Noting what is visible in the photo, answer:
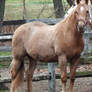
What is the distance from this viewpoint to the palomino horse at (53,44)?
231 inches

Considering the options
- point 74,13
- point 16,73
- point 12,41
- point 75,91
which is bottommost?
point 75,91

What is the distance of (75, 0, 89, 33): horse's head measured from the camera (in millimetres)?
5566

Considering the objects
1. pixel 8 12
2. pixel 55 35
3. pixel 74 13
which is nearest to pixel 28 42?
pixel 55 35

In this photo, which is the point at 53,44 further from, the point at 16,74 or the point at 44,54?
the point at 16,74

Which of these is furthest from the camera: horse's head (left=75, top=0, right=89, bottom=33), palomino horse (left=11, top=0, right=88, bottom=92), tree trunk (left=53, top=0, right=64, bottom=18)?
tree trunk (left=53, top=0, right=64, bottom=18)

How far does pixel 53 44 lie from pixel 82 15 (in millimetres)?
857

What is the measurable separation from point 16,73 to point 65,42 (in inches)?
58.6

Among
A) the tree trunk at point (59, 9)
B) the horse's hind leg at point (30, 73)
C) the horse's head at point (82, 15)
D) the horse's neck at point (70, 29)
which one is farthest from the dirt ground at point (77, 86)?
the tree trunk at point (59, 9)

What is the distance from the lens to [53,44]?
20.1ft

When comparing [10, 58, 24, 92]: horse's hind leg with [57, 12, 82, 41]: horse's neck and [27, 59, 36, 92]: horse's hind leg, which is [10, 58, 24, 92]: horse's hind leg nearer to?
[27, 59, 36, 92]: horse's hind leg

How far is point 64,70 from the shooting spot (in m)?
→ 5.97

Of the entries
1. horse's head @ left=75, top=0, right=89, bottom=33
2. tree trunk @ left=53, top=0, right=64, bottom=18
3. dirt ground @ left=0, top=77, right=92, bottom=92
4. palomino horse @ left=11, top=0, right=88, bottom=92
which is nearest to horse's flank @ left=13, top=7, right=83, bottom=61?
palomino horse @ left=11, top=0, right=88, bottom=92

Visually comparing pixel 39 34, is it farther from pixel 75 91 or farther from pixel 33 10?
pixel 33 10

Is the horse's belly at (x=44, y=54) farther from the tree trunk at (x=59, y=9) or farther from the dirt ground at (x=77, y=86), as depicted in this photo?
the tree trunk at (x=59, y=9)
